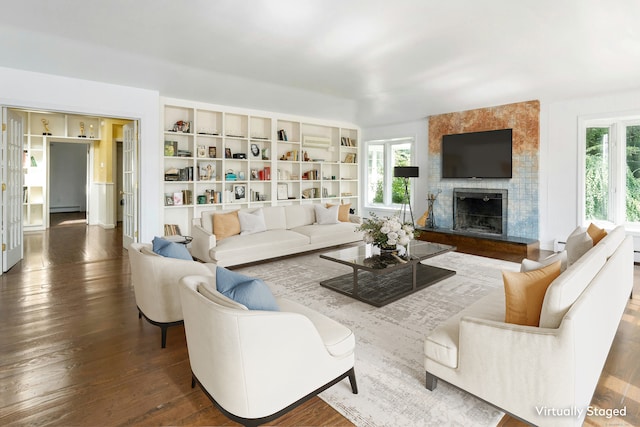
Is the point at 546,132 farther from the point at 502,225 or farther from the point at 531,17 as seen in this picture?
the point at 531,17

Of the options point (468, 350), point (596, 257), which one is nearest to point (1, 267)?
point (468, 350)

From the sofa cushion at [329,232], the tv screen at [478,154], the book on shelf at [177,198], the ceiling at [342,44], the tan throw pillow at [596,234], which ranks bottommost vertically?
the sofa cushion at [329,232]

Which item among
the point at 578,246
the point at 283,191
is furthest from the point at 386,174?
the point at 578,246

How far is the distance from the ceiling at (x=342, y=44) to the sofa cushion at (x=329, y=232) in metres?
2.37

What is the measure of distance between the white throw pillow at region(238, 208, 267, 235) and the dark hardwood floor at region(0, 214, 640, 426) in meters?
1.72

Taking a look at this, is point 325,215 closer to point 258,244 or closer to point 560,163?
point 258,244

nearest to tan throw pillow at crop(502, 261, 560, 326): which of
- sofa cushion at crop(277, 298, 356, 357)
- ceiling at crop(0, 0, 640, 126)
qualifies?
sofa cushion at crop(277, 298, 356, 357)

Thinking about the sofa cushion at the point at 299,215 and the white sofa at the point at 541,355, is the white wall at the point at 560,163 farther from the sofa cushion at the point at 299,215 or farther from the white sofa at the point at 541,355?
the white sofa at the point at 541,355

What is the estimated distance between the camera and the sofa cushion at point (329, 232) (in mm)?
5594

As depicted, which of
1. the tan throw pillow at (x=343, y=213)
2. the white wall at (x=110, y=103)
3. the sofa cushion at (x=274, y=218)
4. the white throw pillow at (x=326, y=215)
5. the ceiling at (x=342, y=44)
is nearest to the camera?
the ceiling at (x=342, y=44)

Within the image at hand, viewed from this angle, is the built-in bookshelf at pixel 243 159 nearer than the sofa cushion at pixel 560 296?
No

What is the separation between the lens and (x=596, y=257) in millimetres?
2123

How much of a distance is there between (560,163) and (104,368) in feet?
21.6

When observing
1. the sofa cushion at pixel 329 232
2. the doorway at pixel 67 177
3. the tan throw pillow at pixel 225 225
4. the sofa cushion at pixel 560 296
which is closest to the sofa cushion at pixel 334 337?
the sofa cushion at pixel 560 296
